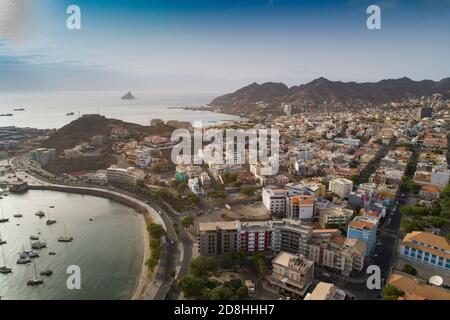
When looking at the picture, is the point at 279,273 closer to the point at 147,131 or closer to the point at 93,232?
the point at 93,232

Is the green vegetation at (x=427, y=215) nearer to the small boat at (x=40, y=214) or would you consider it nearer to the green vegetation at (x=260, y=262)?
the green vegetation at (x=260, y=262)

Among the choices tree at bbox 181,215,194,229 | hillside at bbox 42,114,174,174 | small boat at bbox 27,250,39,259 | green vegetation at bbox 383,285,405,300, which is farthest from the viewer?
hillside at bbox 42,114,174,174

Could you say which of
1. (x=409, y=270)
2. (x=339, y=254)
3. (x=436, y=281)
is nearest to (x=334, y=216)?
(x=339, y=254)

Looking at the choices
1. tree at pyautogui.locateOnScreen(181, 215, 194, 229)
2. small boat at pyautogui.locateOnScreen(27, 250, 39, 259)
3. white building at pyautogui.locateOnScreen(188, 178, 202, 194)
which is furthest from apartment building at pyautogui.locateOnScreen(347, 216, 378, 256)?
small boat at pyautogui.locateOnScreen(27, 250, 39, 259)

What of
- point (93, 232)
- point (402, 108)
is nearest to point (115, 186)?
point (93, 232)

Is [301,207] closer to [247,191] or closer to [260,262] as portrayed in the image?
[247,191]

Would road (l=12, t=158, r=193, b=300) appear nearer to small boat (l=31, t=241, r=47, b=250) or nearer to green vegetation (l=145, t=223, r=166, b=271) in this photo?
green vegetation (l=145, t=223, r=166, b=271)

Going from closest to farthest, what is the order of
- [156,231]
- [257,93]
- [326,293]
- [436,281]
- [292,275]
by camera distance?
1. [326,293]
2. [292,275]
3. [436,281]
4. [156,231]
5. [257,93]
